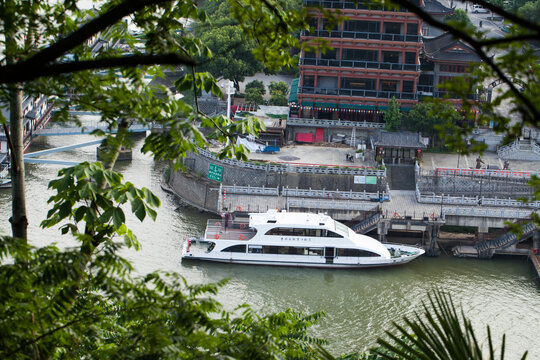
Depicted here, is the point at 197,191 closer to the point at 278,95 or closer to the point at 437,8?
the point at 278,95

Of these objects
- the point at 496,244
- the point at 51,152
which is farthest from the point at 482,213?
the point at 51,152

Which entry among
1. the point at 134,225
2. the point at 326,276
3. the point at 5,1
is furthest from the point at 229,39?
the point at 5,1

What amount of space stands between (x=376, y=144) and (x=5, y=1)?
43768 millimetres

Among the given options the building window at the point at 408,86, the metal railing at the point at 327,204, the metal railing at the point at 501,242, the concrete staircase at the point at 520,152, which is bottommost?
the metal railing at the point at 501,242

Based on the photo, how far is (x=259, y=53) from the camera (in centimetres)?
823

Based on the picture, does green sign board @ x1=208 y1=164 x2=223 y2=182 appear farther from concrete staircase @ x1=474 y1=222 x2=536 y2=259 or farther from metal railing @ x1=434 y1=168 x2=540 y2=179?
concrete staircase @ x1=474 y1=222 x2=536 y2=259

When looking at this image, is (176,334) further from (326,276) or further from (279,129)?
(279,129)

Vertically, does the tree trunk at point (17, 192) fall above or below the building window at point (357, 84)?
below

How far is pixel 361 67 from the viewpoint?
55250 millimetres

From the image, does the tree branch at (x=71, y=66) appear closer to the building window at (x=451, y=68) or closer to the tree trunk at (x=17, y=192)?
the tree trunk at (x=17, y=192)

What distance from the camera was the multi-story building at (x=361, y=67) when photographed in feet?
178

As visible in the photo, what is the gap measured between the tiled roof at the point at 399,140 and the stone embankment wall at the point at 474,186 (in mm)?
3553

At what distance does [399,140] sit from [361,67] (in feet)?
21.7

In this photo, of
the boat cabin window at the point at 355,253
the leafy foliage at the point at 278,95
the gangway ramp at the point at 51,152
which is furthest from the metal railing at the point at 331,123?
the boat cabin window at the point at 355,253
